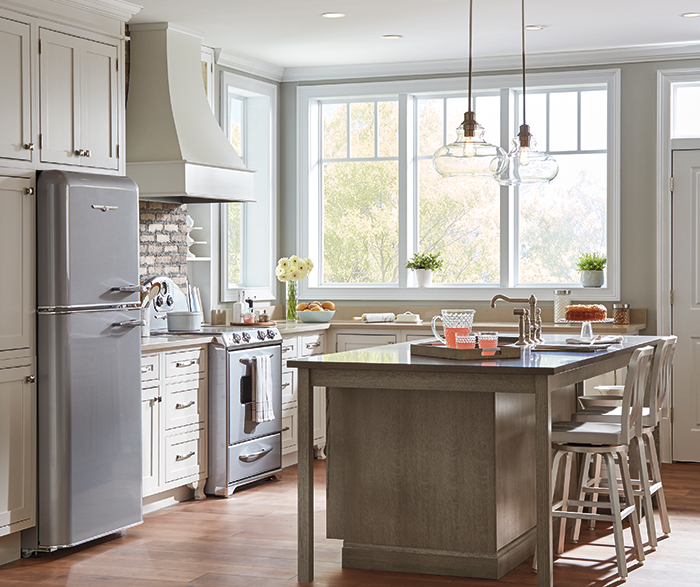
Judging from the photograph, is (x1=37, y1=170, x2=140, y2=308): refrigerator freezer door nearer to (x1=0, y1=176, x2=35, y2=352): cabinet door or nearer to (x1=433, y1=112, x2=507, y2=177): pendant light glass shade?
(x1=0, y1=176, x2=35, y2=352): cabinet door

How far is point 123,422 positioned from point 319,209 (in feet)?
10.8

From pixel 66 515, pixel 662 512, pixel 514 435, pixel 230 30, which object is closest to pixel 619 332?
pixel 662 512

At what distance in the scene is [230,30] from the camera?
19.6 feet

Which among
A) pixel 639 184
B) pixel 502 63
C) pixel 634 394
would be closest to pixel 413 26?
pixel 502 63

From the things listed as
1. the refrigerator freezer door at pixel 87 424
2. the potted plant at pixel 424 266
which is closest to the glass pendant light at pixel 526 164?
the refrigerator freezer door at pixel 87 424

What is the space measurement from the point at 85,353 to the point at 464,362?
5.89ft

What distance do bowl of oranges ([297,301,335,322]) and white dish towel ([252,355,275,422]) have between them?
1058 millimetres

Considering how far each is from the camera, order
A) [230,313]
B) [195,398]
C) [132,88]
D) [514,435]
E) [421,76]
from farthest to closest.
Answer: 1. [421,76]
2. [230,313]
3. [132,88]
4. [195,398]
5. [514,435]

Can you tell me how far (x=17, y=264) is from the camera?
421cm

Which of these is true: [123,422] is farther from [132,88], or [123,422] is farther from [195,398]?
[132,88]

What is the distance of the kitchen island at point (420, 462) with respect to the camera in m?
3.84

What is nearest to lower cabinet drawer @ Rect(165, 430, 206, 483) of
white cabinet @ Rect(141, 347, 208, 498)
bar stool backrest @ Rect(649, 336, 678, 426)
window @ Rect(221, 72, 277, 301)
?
white cabinet @ Rect(141, 347, 208, 498)

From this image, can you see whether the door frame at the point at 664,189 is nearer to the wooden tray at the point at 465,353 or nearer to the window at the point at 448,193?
the window at the point at 448,193

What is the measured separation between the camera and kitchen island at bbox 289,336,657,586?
384 centimetres
